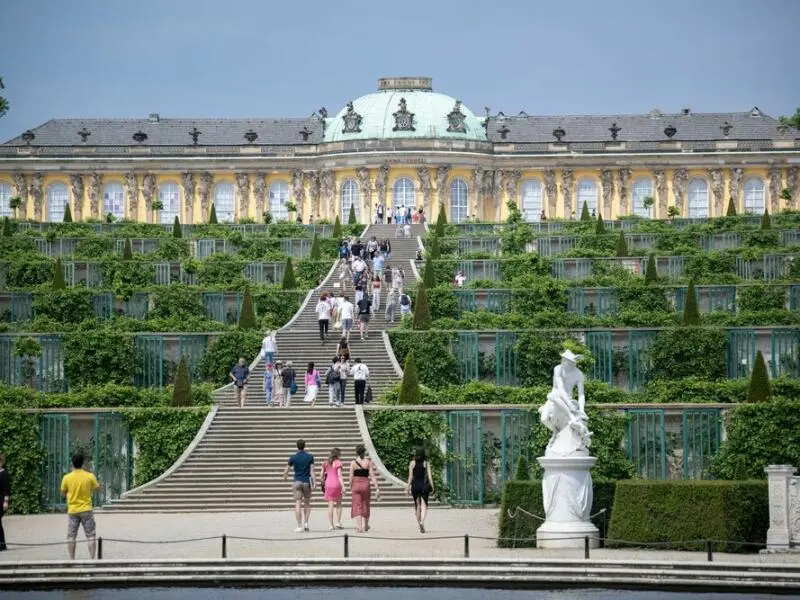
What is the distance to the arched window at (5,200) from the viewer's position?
291 feet

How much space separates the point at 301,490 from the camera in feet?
98.1

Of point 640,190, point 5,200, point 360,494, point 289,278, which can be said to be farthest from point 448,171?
point 360,494

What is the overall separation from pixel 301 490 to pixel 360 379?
9026mm

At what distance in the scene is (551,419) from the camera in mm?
28688

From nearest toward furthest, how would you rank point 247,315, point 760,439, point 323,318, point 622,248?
point 760,439, point 323,318, point 247,315, point 622,248

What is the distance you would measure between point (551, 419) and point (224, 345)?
676 inches

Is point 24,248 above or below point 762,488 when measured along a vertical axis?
above

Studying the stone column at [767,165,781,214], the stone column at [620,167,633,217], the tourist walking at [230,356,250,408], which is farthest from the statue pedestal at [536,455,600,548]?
the stone column at [767,165,781,214]

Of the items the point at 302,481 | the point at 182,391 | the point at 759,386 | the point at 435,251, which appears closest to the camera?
the point at 302,481

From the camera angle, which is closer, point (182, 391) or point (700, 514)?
point (700, 514)

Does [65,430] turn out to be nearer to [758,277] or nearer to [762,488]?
[762,488]

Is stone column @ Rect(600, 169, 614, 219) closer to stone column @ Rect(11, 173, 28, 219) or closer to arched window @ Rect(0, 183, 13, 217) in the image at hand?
stone column @ Rect(11, 173, 28, 219)

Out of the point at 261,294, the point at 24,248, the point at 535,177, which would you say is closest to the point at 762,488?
the point at 261,294

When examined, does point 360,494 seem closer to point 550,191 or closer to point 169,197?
point 550,191
